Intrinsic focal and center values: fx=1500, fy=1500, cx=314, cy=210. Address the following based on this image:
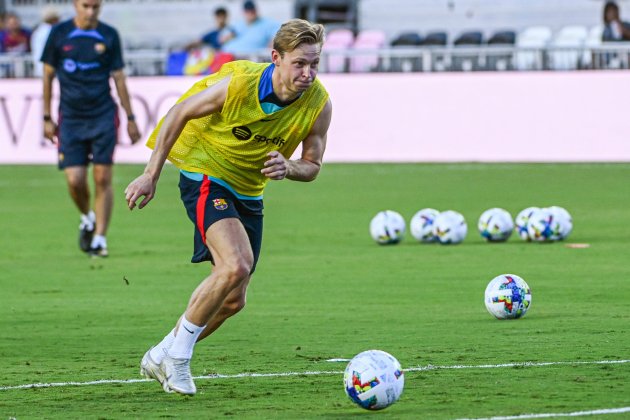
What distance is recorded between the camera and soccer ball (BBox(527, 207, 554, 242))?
16.1 meters

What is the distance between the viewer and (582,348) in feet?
30.6

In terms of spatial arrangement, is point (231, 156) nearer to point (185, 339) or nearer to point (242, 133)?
point (242, 133)

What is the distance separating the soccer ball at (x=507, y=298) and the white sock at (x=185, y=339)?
121 inches

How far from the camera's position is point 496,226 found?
1622 centimetres

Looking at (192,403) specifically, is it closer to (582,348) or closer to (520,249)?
(582,348)

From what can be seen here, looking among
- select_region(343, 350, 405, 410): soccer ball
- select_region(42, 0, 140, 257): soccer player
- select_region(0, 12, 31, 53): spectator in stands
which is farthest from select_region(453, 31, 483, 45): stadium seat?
select_region(343, 350, 405, 410): soccer ball

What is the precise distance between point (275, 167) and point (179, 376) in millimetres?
1241

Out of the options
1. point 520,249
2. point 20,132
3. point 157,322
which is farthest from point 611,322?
point 20,132

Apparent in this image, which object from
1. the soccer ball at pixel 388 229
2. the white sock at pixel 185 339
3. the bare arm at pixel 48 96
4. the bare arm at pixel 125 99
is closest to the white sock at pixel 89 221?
the bare arm at pixel 48 96

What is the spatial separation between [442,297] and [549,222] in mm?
4224

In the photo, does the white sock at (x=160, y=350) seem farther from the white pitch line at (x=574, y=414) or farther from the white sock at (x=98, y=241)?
the white sock at (x=98, y=241)

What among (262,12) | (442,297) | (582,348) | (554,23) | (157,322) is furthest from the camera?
(262,12)

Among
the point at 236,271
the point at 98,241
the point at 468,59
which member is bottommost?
the point at 98,241

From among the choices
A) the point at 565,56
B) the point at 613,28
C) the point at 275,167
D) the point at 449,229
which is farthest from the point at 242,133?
the point at 613,28
